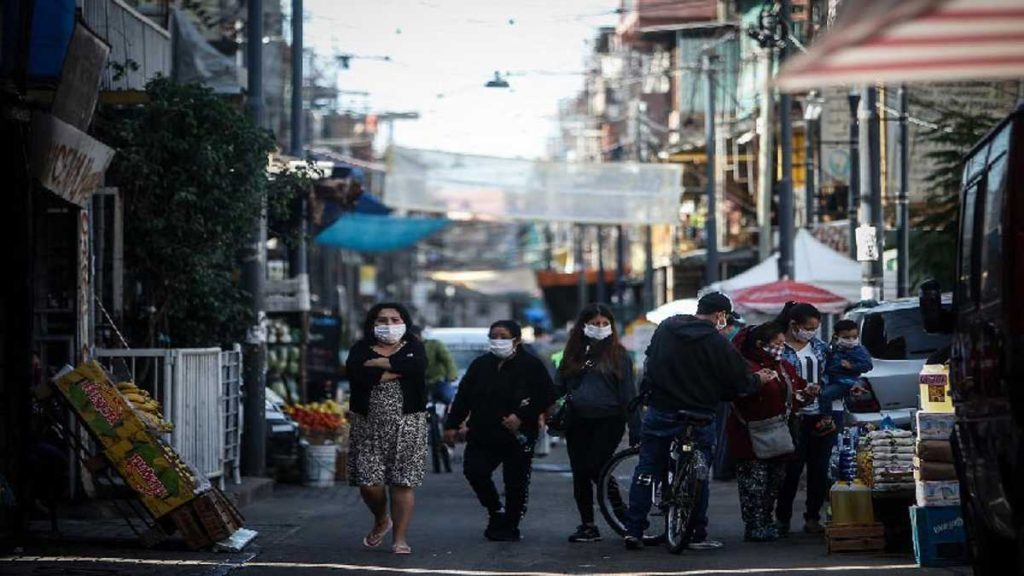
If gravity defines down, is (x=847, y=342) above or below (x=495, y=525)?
above

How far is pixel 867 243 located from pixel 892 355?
523 cm

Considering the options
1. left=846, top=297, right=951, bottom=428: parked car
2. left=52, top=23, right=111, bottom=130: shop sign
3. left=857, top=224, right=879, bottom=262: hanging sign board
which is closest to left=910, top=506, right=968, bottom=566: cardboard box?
left=846, top=297, right=951, bottom=428: parked car

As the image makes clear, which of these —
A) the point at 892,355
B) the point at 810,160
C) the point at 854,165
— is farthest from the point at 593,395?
the point at 810,160

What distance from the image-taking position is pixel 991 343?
859cm

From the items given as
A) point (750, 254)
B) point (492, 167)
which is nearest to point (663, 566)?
point (492, 167)

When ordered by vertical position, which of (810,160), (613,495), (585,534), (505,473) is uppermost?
(810,160)

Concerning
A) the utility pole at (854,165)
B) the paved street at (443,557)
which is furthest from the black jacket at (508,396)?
the utility pole at (854,165)

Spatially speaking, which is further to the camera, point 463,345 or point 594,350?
point 463,345

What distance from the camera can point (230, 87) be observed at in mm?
Result: 23609

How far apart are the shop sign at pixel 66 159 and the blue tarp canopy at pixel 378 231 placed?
2138 centimetres

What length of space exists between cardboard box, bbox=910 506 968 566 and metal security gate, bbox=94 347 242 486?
6.87 meters

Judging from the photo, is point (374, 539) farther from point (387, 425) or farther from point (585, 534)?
point (585, 534)

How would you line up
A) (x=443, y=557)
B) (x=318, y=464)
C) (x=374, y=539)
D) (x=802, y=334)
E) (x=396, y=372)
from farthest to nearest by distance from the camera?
(x=318, y=464)
(x=802, y=334)
(x=374, y=539)
(x=396, y=372)
(x=443, y=557)

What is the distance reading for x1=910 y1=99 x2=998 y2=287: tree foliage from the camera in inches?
1129
